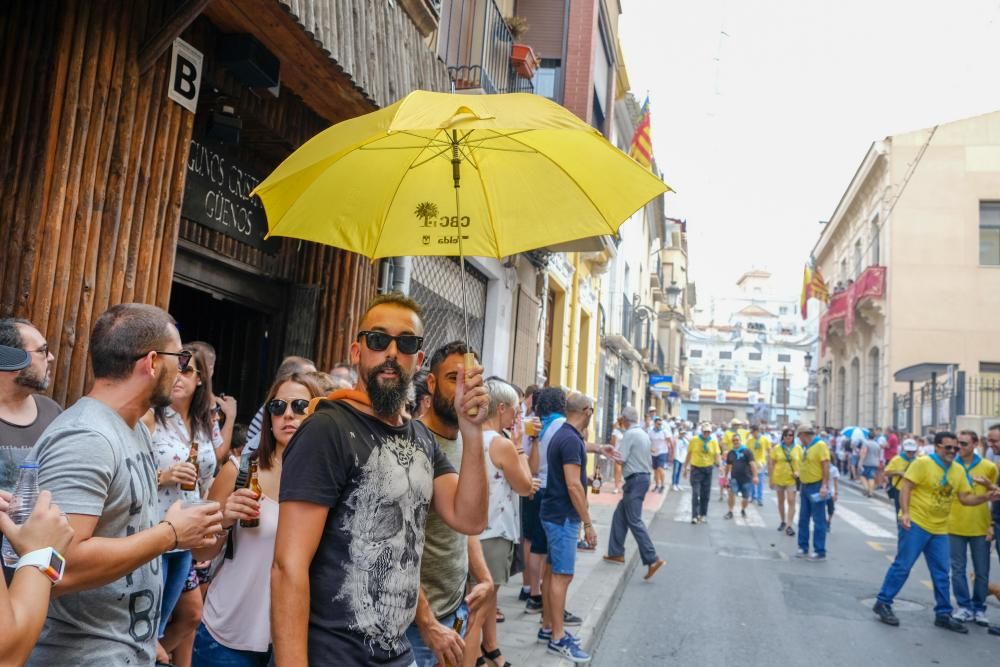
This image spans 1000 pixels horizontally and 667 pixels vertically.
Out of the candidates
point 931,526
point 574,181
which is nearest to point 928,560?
point 931,526

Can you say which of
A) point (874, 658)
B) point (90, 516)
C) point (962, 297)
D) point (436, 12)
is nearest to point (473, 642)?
point (90, 516)

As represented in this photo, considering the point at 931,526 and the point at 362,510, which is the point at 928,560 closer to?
the point at 931,526

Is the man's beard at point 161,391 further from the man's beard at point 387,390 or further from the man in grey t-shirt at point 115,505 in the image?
the man's beard at point 387,390

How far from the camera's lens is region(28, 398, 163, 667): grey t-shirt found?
2.13 m

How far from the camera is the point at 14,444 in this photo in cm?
304

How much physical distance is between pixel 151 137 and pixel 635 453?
280 inches

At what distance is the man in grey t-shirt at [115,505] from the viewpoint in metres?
2.11

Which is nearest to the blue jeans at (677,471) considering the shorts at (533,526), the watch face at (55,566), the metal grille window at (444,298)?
the metal grille window at (444,298)

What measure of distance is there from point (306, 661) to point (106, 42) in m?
3.64

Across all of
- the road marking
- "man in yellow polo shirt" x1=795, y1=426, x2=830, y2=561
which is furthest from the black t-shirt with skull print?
the road marking

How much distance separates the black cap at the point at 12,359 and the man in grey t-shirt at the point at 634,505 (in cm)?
749

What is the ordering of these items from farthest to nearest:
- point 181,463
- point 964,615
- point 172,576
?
point 964,615 → point 172,576 → point 181,463

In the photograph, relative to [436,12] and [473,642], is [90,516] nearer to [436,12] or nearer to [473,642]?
[473,642]

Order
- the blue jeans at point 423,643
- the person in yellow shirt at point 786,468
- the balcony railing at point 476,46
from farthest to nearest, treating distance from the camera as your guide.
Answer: the person in yellow shirt at point 786,468, the balcony railing at point 476,46, the blue jeans at point 423,643
